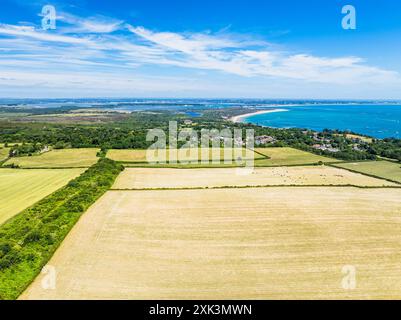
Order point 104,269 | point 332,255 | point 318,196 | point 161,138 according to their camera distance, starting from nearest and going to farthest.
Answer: point 104,269 → point 332,255 → point 318,196 → point 161,138

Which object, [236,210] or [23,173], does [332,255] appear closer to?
[236,210]

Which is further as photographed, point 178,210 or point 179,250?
point 178,210

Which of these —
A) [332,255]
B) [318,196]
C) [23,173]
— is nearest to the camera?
[332,255]

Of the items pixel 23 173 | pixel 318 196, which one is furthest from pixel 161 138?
pixel 318 196

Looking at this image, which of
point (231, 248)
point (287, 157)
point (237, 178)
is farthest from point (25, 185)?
point (287, 157)

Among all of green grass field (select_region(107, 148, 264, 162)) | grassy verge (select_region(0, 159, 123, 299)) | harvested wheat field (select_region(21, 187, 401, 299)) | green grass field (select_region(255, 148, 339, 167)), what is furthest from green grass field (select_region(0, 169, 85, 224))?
green grass field (select_region(255, 148, 339, 167))

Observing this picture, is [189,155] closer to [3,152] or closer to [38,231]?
[3,152]
